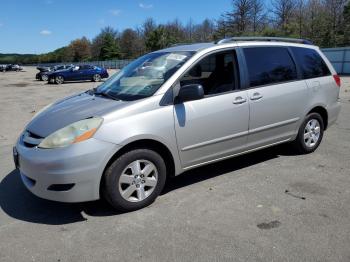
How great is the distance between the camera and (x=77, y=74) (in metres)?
30.3

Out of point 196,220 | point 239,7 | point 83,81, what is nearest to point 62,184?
point 196,220

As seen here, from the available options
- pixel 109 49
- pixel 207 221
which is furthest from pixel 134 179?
pixel 109 49

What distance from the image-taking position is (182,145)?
434 cm

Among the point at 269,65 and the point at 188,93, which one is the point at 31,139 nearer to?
the point at 188,93

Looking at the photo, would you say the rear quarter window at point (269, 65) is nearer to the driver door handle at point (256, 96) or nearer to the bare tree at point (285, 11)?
the driver door handle at point (256, 96)

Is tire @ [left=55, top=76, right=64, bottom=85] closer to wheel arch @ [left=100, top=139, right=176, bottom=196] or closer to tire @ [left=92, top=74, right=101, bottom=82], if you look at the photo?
tire @ [left=92, top=74, right=101, bottom=82]

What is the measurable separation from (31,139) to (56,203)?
34.3 inches

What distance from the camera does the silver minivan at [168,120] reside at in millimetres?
3762

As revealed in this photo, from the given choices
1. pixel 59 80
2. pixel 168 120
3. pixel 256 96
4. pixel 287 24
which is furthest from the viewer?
pixel 287 24

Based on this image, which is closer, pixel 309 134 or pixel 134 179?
pixel 134 179

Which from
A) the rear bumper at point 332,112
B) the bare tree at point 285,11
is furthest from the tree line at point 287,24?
the rear bumper at point 332,112

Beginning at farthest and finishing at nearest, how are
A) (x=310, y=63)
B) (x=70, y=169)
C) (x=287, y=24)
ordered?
(x=287, y=24)
(x=310, y=63)
(x=70, y=169)

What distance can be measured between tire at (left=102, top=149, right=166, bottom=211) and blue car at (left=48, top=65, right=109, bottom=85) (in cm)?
2729

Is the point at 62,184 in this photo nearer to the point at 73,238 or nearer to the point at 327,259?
the point at 73,238
